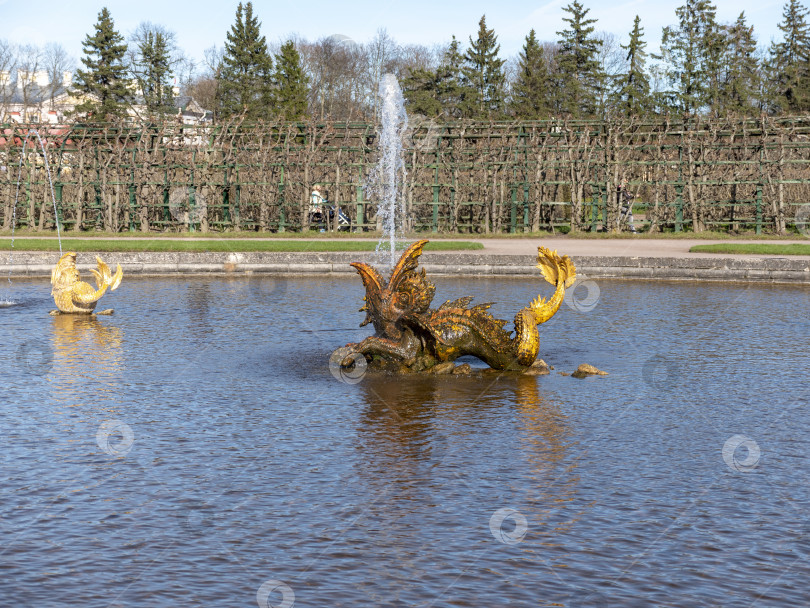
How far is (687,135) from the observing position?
109ft

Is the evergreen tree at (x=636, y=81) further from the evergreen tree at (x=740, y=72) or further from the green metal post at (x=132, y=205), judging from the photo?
the green metal post at (x=132, y=205)

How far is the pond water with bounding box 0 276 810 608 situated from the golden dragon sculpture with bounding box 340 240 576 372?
456mm

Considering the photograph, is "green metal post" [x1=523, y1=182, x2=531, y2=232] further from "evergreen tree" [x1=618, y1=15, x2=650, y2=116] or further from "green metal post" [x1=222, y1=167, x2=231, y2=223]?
"evergreen tree" [x1=618, y1=15, x2=650, y2=116]

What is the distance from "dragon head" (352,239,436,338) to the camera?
12141 millimetres

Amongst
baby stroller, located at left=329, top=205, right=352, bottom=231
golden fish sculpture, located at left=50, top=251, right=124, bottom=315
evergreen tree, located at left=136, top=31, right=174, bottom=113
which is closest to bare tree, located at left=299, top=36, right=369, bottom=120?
evergreen tree, located at left=136, top=31, right=174, bottom=113

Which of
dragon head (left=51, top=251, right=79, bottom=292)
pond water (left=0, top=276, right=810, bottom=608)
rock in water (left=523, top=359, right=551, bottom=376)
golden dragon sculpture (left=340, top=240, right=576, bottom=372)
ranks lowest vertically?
pond water (left=0, top=276, right=810, bottom=608)

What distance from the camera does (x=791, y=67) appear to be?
234 ft

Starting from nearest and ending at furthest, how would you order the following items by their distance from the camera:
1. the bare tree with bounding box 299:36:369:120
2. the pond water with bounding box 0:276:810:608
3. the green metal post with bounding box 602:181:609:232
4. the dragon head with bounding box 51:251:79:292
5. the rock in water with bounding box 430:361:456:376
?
the pond water with bounding box 0:276:810:608 → the rock in water with bounding box 430:361:456:376 → the dragon head with bounding box 51:251:79:292 → the green metal post with bounding box 602:181:609:232 → the bare tree with bounding box 299:36:369:120

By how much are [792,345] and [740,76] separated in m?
61.0

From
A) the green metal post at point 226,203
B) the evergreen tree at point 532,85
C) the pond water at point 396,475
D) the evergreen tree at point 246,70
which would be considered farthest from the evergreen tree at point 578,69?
the pond water at point 396,475

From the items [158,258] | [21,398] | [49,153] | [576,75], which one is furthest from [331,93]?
[21,398]

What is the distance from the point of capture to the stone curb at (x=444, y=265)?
70.8 feet

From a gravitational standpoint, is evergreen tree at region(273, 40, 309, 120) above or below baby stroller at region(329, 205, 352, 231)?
above

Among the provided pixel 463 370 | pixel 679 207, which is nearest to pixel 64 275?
pixel 463 370
